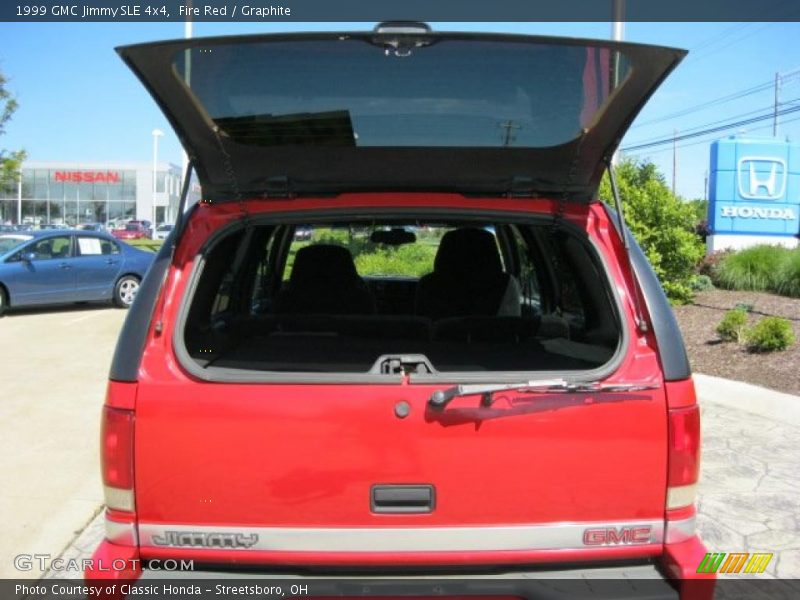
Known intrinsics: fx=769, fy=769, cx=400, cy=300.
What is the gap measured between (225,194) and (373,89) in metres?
0.72

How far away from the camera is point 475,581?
2.26 meters

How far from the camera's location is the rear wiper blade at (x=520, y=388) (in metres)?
2.22

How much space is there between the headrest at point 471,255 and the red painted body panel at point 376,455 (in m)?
2.04

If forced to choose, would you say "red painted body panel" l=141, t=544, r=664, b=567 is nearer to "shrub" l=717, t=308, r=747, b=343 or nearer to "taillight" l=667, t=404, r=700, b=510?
"taillight" l=667, t=404, r=700, b=510

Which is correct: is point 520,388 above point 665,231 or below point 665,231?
below

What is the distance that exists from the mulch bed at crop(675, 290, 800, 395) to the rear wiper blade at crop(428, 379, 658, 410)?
19.9 feet

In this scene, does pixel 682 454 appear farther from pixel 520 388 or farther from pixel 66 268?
pixel 66 268

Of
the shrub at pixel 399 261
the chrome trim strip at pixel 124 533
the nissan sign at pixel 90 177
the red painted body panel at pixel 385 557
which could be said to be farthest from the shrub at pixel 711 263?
the nissan sign at pixel 90 177

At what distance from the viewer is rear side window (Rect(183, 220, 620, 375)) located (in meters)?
2.90

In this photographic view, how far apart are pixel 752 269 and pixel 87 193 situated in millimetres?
60159

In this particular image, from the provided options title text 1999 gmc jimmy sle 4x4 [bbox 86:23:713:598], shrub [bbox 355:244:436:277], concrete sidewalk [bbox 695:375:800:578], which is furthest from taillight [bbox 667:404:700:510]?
shrub [bbox 355:244:436:277]

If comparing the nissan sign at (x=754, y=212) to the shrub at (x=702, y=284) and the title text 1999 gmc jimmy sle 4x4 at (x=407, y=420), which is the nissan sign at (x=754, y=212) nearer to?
the shrub at (x=702, y=284)

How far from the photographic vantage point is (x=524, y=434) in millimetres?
2252

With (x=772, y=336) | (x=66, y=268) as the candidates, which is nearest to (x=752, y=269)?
(x=772, y=336)
